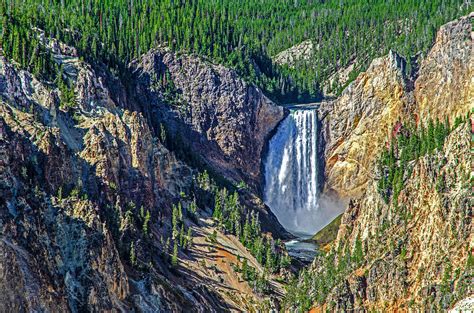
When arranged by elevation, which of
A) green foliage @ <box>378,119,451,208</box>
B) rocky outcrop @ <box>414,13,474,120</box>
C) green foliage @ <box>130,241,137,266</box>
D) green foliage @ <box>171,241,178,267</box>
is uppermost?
rocky outcrop @ <box>414,13,474,120</box>

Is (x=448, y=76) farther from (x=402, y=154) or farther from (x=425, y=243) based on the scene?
(x=425, y=243)

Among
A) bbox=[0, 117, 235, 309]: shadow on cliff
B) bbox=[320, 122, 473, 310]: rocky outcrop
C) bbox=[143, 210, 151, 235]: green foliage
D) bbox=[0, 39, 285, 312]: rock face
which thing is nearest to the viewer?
bbox=[0, 39, 285, 312]: rock face

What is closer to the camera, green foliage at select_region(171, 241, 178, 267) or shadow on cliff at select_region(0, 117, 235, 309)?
shadow on cliff at select_region(0, 117, 235, 309)

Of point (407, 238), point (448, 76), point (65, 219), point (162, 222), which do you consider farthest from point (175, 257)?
point (448, 76)

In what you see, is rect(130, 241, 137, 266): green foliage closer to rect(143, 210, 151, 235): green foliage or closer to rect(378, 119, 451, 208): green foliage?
rect(143, 210, 151, 235): green foliage

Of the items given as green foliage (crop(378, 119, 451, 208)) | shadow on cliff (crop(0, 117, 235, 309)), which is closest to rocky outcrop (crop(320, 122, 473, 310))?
green foliage (crop(378, 119, 451, 208))

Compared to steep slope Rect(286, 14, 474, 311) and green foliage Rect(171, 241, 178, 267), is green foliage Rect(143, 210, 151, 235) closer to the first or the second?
green foliage Rect(171, 241, 178, 267)

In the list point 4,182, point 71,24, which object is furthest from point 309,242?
point 4,182

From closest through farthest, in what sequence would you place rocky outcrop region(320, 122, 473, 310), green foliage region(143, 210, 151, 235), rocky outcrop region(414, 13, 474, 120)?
rocky outcrop region(320, 122, 473, 310)
green foliage region(143, 210, 151, 235)
rocky outcrop region(414, 13, 474, 120)

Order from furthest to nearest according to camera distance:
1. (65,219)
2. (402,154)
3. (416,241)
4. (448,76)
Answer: (448,76) < (402,154) < (416,241) < (65,219)

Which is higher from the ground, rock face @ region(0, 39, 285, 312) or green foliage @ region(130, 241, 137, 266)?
rock face @ region(0, 39, 285, 312)
